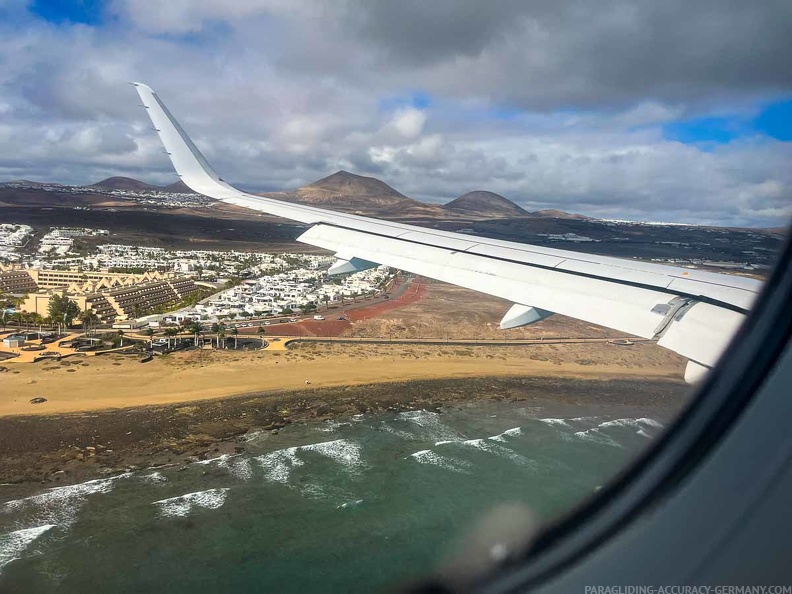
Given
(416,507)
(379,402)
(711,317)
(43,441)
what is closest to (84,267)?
(43,441)

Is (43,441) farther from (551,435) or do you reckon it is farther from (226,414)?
(551,435)

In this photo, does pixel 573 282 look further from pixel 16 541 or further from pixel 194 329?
pixel 194 329

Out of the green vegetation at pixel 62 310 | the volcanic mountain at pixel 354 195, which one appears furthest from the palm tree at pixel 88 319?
the volcanic mountain at pixel 354 195

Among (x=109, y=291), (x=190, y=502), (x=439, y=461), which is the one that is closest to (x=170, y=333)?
(x=109, y=291)

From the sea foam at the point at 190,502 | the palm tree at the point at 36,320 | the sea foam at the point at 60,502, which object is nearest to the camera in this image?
the sea foam at the point at 60,502

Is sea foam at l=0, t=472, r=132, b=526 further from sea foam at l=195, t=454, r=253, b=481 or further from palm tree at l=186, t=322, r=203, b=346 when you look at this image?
palm tree at l=186, t=322, r=203, b=346

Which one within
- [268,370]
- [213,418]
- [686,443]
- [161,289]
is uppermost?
[686,443]

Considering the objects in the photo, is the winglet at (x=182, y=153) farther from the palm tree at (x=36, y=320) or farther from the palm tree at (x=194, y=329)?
the palm tree at (x=36, y=320)
